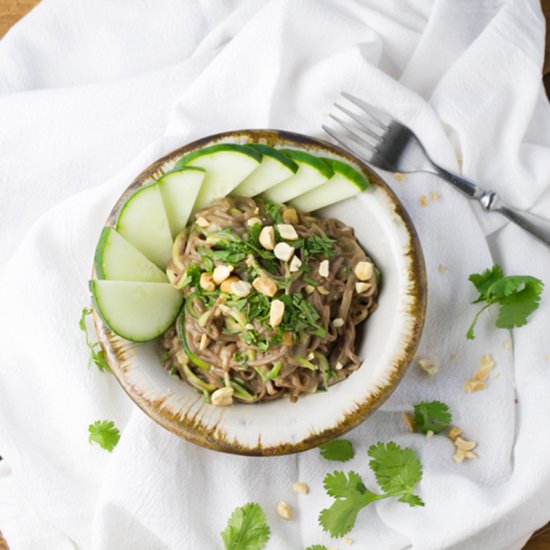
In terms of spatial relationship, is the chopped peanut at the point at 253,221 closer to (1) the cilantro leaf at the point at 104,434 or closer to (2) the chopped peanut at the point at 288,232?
(2) the chopped peanut at the point at 288,232

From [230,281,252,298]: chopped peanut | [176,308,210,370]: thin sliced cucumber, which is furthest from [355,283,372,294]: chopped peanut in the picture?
[176,308,210,370]: thin sliced cucumber

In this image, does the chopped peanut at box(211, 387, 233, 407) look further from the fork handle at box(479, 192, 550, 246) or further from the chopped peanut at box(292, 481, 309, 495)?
the fork handle at box(479, 192, 550, 246)

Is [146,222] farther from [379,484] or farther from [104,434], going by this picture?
[379,484]

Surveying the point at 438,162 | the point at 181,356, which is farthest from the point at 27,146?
the point at 438,162

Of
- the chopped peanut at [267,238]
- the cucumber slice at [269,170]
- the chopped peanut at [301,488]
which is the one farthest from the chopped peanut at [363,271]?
the chopped peanut at [301,488]

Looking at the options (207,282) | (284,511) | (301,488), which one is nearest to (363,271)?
(207,282)
